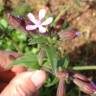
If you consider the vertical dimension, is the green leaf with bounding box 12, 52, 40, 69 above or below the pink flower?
below

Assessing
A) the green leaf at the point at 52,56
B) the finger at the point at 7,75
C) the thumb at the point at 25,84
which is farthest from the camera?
the finger at the point at 7,75

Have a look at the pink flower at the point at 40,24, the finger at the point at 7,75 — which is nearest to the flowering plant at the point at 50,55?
the pink flower at the point at 40,24

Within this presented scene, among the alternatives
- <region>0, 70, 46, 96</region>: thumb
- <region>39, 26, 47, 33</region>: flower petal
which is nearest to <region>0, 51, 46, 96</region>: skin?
<region>0, 70, 46, 96</region>: thumb

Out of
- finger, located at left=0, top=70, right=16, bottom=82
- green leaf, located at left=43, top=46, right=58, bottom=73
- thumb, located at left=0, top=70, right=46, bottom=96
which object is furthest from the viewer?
finger, located at left=0, top=70, right=16, bottom=82

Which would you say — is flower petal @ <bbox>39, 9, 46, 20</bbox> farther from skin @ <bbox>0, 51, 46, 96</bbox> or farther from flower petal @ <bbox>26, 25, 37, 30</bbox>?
skin @ <bbox>0, 51, 46, 96</bbox>

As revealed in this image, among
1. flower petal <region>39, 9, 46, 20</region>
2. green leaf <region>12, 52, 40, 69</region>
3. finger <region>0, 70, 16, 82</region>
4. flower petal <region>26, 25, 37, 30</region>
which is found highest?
flower petal <region>39, 9, 46, 20</region>

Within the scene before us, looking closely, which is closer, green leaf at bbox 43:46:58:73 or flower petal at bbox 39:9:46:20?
green leaf at bbox 43:46:58:73

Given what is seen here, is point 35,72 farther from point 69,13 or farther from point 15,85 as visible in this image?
point 69,13

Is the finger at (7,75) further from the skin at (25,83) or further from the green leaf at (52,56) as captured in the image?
the green leaf at (52,56)

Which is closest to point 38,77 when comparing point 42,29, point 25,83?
point 25,83

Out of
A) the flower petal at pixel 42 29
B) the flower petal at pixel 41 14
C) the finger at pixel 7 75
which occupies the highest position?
the flower petal at pixel 41 14
